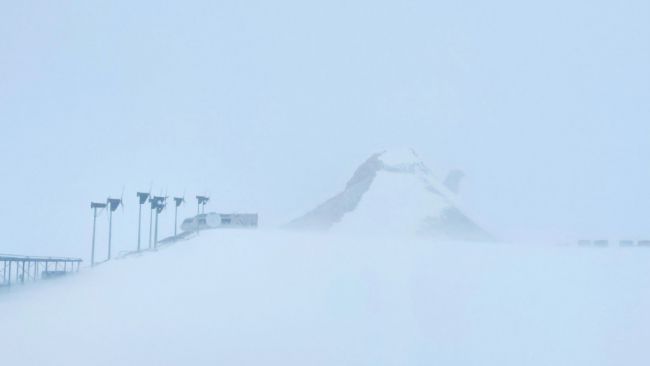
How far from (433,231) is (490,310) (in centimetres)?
4494

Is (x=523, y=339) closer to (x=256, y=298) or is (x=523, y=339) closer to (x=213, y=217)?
(x=256, y=298)

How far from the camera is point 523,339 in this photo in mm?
29125

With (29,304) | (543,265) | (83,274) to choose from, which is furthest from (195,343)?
(543,265)

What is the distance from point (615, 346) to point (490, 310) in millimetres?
5364

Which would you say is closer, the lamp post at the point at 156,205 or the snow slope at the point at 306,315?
the snow slope at the point at 306,315

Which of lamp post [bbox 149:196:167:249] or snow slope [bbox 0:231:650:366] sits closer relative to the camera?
snow slope [bbox 0:231:650:366]

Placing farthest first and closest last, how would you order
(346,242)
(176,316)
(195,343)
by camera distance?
(346,242), (176,316), (195,343)

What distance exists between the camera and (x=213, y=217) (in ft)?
181

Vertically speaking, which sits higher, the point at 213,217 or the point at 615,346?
the point at 213,217

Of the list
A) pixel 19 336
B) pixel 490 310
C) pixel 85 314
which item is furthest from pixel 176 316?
pixel 490 310

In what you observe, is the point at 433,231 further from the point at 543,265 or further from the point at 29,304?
the point at 29,304

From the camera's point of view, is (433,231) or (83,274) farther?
(433,231)

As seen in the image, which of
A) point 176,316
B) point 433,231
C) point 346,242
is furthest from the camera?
point 433,231

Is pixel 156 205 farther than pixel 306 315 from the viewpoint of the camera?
Yes
